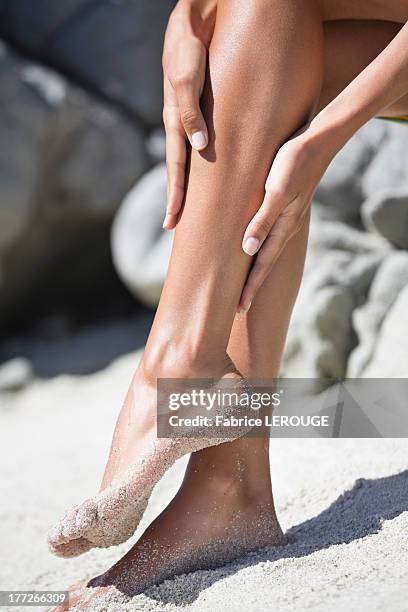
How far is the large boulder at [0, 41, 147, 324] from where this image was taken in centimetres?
342

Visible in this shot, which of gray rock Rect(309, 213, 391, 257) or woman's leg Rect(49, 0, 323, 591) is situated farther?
gray rock Rect(309, 213, 391, 257)

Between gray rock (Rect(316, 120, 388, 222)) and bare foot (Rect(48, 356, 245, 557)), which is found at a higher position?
gray rock (Rect(316, 120, 388, 222))

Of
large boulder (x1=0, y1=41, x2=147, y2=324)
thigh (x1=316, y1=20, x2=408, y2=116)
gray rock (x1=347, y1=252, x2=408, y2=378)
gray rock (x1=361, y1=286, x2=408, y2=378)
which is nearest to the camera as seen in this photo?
thigh (x1=316, y1=20, x2=408, y2=116)

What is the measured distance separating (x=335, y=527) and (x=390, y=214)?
1153 millimetres

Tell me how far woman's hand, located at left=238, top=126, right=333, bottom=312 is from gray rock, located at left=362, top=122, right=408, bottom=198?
1.26 m

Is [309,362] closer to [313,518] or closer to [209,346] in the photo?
[313,518]

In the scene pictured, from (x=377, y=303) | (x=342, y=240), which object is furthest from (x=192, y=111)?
(x=342, y=240)

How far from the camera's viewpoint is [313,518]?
137 cm

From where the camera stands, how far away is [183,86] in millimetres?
1203

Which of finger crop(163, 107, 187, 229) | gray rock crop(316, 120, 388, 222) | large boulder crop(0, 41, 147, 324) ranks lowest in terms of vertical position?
finger crop(163, 107, 187, 229)

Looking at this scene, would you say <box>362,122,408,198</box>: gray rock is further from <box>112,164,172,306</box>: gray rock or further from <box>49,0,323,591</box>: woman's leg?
<box>49,0,323,591</box>: woman's leg

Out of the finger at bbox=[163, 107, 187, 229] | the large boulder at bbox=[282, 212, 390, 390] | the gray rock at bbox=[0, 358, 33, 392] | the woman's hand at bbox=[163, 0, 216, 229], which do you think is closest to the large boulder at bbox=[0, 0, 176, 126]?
the gray rock at bbox=[0, 358, 33, 392]

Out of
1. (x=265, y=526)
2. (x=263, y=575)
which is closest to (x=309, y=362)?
(x=265, y=526)

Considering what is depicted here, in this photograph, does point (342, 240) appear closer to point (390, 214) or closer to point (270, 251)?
point (390, 214)
